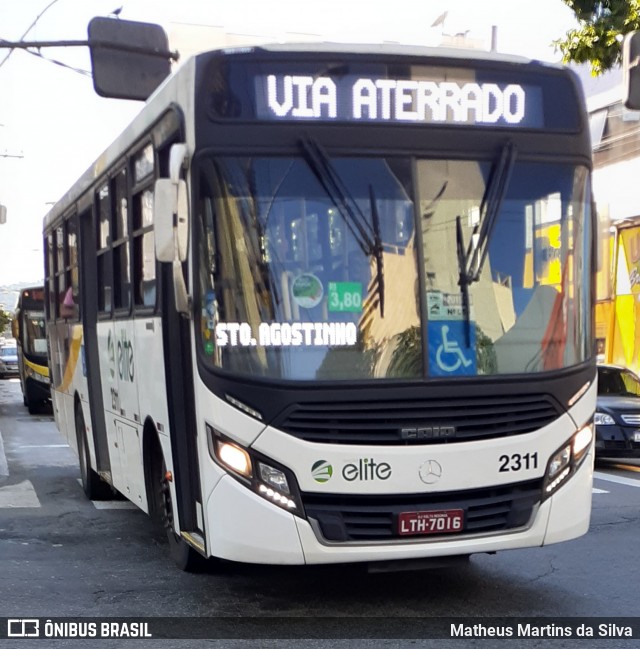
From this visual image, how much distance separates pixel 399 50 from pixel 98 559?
4.40 metres

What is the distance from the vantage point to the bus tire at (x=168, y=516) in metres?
7.63

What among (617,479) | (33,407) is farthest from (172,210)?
(33,407)

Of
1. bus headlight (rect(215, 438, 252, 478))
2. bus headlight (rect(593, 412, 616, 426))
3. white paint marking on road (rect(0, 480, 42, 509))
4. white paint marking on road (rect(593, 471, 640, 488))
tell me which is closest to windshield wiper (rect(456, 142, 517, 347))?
bus headlight (rect(215, 438, 252, 478))

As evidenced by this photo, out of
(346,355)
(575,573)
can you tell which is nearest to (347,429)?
(346,355)

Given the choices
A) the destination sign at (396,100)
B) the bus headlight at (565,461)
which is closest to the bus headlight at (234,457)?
the bus headlight at (565,461)

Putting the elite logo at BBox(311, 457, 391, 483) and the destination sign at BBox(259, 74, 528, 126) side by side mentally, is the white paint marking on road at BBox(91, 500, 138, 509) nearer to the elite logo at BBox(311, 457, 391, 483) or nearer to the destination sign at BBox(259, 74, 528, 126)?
the elite logo at BBox(311, 457, 391, 483)

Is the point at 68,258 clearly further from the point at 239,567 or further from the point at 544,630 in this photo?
the point at 544,630

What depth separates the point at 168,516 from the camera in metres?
7.68

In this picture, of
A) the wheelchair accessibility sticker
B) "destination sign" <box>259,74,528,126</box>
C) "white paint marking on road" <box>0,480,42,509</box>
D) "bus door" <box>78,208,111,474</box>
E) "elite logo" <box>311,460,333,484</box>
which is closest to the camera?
"elite logo" <box>311,460,333,484</box>

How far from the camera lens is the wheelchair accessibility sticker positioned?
6.55 metres

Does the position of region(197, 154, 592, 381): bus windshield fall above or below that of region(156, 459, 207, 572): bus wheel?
above

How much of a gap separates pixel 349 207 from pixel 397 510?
65.4 inches

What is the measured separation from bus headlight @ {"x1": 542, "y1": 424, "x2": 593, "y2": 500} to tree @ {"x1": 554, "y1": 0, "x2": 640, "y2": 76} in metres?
11.8

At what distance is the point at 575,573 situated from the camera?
323 inches
